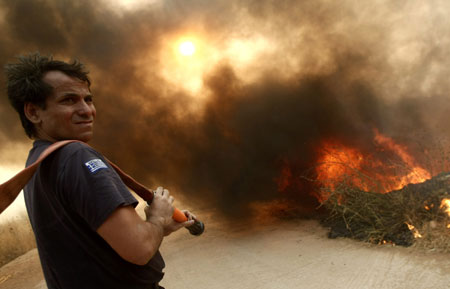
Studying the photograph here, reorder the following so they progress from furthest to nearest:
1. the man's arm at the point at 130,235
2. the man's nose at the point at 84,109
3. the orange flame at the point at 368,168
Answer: the orange flame at the point at 368,168 → the man's nose at the point at 84,109 → the man's arm at the point at 130,235

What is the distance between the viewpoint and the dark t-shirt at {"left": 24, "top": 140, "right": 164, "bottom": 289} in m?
1.51

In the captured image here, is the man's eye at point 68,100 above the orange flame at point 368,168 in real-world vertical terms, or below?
above

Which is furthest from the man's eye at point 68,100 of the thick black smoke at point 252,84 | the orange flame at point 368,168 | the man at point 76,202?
the thick black smoke at point 252,84

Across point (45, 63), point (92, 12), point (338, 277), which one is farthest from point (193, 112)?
point (45, 63)

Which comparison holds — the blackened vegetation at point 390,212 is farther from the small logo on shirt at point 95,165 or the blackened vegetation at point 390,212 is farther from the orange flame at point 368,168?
the small logo on shirt at point 95,165

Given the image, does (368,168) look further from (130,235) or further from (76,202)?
(76,202)

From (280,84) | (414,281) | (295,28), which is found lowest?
(414,281)

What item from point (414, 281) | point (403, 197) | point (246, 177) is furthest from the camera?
point (246, 177)

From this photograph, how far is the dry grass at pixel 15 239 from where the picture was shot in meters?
8.15

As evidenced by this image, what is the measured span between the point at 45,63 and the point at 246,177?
7781 mm

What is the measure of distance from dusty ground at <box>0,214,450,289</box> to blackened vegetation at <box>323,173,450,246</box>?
0.85 feet

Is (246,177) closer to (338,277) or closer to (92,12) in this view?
(338,277)

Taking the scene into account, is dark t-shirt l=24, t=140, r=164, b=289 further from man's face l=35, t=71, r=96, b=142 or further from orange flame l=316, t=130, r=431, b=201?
orange flame l=316, t=130, r=431, b=201

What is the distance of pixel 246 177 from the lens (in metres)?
9.43
